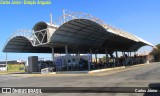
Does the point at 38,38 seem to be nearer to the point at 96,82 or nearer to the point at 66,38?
the point at 66,38

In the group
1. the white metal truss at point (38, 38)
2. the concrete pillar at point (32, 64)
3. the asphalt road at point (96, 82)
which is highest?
the white metal truss at point (38, 38)

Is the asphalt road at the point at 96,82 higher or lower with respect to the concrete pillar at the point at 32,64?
lower

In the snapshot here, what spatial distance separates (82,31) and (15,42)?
13.5m

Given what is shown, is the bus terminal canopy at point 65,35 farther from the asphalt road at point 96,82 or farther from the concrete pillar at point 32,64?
the asphalt road at point 96,82

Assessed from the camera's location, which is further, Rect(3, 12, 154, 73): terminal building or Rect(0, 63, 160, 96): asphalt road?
Rect(3, 12, 154, 73): terminal building

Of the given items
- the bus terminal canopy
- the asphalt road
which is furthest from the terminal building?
the asphalt road

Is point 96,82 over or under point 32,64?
under

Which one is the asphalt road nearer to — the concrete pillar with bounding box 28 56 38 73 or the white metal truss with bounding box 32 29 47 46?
the white metal truss with bounding box 32 29 47 46

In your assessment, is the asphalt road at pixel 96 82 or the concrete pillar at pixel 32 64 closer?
the asphalt road at pixel 96 82

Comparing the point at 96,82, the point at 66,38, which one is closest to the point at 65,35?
the point at 66,38

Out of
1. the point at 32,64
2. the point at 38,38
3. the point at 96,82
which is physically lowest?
the point at 96,82

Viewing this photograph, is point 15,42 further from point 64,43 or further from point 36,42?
point 64,43

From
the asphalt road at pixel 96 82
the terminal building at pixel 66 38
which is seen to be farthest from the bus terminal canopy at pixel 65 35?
the asphalt road at pixel 96 82

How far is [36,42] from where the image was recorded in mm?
51000
